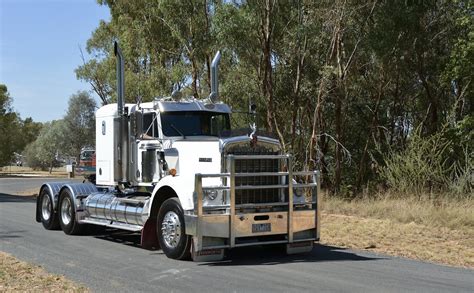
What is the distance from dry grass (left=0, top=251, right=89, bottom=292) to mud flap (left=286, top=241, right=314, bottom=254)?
4.11 m

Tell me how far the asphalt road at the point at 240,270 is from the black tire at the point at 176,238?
0.15 metres

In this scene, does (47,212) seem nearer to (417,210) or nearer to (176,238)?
(176,238)

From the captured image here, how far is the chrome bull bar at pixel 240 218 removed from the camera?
901 cm

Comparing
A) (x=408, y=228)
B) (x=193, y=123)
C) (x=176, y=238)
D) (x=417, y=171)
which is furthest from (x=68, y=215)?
(x=417, y=171)

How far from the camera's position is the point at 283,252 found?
10.6 meters

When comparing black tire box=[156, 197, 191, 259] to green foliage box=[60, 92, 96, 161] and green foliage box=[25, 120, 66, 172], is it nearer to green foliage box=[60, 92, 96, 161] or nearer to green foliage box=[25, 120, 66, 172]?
green foliage box=[60, 92, 96, 161]

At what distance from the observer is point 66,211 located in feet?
44.8

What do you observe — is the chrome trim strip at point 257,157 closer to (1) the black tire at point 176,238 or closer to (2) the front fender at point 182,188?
(2) the front fender at point 182,188

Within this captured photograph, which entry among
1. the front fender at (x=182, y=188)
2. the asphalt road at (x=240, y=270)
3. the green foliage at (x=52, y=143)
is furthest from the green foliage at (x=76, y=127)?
the front fender at (x=182, y=188)

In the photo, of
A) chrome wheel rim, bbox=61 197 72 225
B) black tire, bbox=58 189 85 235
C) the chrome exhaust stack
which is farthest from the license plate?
chrome wheel rim, bbox=61 197 72 225

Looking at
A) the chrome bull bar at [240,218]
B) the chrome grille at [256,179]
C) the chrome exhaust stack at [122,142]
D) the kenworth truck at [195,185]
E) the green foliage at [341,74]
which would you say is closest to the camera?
the chrome bull bar at [240,218]

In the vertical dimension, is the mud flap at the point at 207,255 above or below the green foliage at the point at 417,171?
below

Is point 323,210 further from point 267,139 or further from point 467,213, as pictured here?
point 267,139

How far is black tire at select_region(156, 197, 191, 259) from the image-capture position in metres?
9.44
